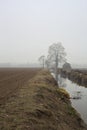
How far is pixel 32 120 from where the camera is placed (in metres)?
9.35

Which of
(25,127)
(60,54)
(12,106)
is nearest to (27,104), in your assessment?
(12,106)

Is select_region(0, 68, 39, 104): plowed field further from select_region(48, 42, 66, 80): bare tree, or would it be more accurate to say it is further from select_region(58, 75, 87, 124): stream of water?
select_region(48, 42, 66, 80): bare tree

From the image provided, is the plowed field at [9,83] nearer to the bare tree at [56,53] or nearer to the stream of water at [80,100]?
the stream of water at [80,100]

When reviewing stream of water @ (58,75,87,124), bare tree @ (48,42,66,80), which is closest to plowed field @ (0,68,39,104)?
stream of water @ (58,75,87,124)

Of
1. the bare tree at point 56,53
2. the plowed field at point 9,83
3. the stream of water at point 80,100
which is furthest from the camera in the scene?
the bare tree at point 56,53

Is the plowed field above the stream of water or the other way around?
above

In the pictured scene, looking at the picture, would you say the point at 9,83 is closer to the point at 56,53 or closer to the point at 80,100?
the point at 80,100

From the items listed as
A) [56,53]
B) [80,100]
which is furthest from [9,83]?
[56,53]

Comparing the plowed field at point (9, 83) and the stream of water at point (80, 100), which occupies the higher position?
the plowed field at point (9, 83)

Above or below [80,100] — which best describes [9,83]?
above

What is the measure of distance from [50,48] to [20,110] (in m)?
96.9

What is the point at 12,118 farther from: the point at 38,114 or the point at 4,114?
the point at 38,114

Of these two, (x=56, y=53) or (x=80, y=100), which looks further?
(x=56, y=53)

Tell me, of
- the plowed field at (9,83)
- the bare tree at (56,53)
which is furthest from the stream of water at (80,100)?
the bare tree at (56,53)
